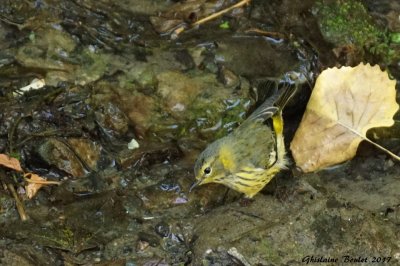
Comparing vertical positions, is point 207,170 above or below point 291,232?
above

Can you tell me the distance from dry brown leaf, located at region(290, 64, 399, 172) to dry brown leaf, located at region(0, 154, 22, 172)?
227 cm

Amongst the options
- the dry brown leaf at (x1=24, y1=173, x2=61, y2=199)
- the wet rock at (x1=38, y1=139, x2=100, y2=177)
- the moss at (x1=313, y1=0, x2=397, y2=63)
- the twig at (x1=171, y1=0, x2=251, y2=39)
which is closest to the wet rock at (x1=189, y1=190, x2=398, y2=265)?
the wet rock at (x1=38, y1=139, x2=100, y2=177)

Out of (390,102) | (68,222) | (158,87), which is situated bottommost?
(68,222)

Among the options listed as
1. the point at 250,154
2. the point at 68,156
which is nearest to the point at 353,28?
the point at 250,154

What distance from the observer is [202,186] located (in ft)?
17.7

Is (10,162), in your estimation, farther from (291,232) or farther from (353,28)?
(353,28)

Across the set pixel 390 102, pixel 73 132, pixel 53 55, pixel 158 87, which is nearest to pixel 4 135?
pixel 73 132

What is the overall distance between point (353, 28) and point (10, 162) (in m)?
3.29

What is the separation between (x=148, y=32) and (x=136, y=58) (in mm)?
374

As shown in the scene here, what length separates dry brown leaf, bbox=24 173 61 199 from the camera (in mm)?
5180

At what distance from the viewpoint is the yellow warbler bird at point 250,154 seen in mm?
5203

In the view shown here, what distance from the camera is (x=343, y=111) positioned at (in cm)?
531

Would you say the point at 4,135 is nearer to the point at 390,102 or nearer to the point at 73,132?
the point at 73,132

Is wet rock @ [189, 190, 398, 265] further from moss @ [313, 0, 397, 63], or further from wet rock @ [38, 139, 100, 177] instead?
moss @ [313, 0, 397, 63]
